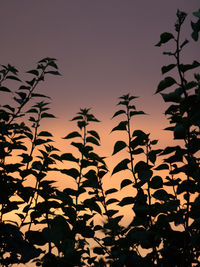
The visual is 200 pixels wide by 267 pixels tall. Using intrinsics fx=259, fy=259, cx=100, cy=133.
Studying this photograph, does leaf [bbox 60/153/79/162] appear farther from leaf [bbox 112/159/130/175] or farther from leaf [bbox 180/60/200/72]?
leaf [bbox 180/60/200/72]

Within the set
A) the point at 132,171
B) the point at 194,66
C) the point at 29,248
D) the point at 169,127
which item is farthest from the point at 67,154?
A: the point at 194,66

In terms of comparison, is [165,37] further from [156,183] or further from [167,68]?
[156,183]

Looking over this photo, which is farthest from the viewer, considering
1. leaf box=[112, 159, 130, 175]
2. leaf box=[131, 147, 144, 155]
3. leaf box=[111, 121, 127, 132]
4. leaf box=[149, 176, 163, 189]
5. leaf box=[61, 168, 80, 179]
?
leaf box=[61, 168, 80, 179]

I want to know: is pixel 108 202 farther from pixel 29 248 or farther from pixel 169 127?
pixel 29 248

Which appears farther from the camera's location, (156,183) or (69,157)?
(69,157)

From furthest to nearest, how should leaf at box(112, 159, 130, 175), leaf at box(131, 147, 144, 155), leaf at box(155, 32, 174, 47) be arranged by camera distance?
leaf at box(131, 147, 144, 155)
leaf at box(112, 159, 130, 175)
leaf at box(155, 32, 174, 47)

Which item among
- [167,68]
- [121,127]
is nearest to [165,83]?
[167,68]

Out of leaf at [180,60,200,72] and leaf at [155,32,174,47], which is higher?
leaf at [155,32,174,47]

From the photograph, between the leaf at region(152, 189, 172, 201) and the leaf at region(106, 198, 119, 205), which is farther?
the leaf at region(106, 198, 119, 205)

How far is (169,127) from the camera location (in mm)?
2844

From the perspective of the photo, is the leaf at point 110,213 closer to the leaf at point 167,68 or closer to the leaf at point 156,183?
the leaf at point 156,183

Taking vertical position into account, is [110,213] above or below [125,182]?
below

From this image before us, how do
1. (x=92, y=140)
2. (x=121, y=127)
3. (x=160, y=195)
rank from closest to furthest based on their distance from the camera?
1. (x=160, y=195)
2. (x=121, y=127)
3. (x=92, y=140)

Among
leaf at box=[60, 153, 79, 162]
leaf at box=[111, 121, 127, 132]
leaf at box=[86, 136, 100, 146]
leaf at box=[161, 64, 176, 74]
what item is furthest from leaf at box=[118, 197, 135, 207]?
leaf at box=[161, 64, 176, 74]
